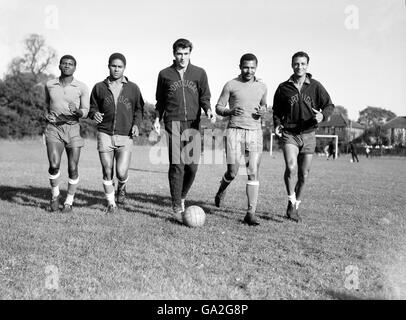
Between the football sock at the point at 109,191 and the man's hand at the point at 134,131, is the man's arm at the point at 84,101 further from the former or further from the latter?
the football sock at the point at 109,191

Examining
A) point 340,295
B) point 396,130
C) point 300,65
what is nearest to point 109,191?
point 300,65

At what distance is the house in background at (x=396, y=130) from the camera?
76062 millimetres

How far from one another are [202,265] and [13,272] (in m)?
1.82

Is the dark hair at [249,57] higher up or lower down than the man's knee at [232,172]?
higher up

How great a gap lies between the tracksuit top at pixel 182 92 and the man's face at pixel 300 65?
1.45m

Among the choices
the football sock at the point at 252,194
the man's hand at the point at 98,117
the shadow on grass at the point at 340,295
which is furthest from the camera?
the man's hand at the point at 98,117

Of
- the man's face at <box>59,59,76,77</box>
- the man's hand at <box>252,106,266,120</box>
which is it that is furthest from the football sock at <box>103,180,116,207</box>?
the man's hand at <box>252,106,266,120</box>

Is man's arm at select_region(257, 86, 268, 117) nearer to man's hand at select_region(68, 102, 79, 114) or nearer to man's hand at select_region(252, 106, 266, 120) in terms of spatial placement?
man's hand at select_region(252, 106, 266, 120)

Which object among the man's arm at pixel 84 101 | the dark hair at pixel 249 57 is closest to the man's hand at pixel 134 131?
the man's arm at pixel 84 101

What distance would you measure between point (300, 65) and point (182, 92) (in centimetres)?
194

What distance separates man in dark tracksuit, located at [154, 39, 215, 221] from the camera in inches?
256

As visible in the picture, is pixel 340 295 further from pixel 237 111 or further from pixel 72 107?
pixel 72 107

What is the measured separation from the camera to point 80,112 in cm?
707

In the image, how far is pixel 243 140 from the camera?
6.64 metres
